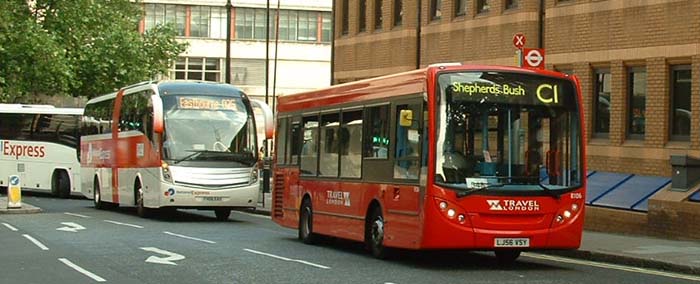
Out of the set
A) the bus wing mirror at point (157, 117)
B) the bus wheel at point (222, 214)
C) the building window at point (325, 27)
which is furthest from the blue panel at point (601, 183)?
the building window at point (325, 27)

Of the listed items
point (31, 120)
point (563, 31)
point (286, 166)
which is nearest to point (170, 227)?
point (286, 166)

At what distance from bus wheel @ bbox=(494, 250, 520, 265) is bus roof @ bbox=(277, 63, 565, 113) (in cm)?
278

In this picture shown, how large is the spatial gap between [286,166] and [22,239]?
491 cm

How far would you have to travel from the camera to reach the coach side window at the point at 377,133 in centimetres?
1820

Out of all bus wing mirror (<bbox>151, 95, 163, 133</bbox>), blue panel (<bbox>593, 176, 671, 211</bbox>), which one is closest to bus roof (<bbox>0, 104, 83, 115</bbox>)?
bus wing mirror (<bbox>151, 95, 163, 133</bbox>)

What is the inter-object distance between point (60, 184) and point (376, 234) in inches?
1114

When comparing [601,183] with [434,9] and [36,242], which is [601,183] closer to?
[434,9]

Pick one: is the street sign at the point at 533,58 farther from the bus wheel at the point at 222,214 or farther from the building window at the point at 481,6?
the bus wheel at the point at 222,214

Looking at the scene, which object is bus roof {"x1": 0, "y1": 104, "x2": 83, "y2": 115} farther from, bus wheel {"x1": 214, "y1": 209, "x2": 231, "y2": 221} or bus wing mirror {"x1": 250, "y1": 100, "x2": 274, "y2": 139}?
bus wing mirror {"x1": 250, "y1": 100, "x2": 274, "y2": 139}

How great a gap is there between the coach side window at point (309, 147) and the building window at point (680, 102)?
7186 millimetres

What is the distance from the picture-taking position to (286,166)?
23297mm

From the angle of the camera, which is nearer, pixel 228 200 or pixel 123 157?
pixel 228 200

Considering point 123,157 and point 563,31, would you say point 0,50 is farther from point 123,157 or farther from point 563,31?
point 563,31

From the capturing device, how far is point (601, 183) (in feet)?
81.4
